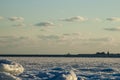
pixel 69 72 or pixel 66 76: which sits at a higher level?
pixel 69 72

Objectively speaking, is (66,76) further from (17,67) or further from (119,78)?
(119,78)

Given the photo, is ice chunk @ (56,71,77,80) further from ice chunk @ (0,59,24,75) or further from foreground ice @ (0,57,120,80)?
ice chunk @ (0,59,24,75)

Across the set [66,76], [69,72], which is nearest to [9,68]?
[69,72]

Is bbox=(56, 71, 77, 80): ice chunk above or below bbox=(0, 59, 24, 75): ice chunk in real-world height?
below

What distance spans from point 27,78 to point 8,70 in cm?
128

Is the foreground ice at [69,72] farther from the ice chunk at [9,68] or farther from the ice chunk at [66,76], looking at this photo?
the ice chunk at [9,68]

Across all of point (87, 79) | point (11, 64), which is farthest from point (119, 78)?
point (11, 64)

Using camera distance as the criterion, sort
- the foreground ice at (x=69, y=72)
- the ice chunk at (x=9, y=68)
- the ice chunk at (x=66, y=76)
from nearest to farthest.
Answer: the ice chunk at (x=66, y=76)
the foreground ice at (x=69, y=72)
the ice chunk at (x=9, y=68)

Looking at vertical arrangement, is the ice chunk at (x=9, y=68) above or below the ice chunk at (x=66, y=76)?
above

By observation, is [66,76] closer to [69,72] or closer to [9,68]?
[69,72]

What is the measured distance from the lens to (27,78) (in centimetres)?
2078

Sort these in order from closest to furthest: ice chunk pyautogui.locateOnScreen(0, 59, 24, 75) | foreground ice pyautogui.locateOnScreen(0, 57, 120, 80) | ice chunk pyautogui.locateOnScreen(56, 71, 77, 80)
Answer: ice chunk pyautogui.locateOnScreen(56, 71, 77, 80)
foreground ice pyautogui.locateOnScreen(0, 57, 120, 80)
ice chunk pyautogui.locateOnScreen(0, 59, 24, 75)

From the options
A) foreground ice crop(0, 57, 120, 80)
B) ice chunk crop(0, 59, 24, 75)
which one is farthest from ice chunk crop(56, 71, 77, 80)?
ice chunk crop(0, 59, 24, 75)

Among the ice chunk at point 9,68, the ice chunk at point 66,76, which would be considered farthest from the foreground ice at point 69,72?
the ice chunk at point 9,68
